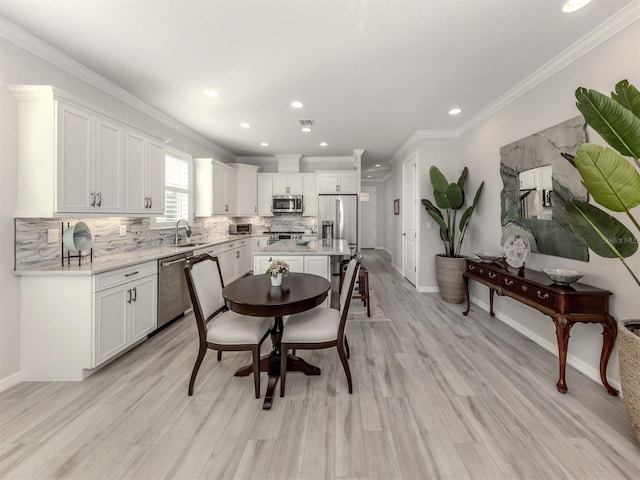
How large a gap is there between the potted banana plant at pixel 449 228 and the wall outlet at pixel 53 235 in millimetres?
4652

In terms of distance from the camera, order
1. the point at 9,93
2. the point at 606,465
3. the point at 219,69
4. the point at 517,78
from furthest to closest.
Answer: the point at 517,78
the point at 219,69
the point at 9,93
the point at 606,465

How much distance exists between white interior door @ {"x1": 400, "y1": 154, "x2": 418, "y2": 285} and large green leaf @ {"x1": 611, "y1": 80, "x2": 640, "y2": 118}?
3507mm

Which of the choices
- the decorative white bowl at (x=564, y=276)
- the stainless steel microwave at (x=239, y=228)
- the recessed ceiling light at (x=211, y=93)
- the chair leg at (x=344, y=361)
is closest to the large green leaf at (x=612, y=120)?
the decorative white bowl at (x=564, y=276)

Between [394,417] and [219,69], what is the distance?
3.42 meters

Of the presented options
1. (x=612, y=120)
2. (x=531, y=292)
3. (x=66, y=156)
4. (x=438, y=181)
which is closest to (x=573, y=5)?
(x=612, y=120)

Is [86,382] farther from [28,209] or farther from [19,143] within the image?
[19,143]

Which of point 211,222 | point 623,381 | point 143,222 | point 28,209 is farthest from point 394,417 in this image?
point 211,222

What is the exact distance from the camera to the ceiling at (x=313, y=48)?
2000 millimetres

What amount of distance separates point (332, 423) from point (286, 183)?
5398 mm

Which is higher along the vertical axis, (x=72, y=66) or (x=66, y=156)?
(x=72, y=66)

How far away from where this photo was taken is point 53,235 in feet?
8.25

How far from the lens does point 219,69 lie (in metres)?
2.80

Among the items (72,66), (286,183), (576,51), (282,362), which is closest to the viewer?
(282,362)

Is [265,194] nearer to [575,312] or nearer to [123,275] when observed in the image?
[123,275]
